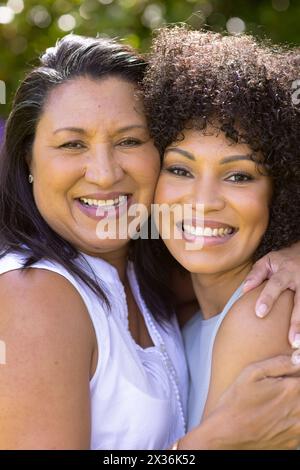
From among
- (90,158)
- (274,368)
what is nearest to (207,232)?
(90,158)

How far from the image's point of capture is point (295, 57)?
3.04 meters

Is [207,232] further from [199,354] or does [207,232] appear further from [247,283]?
[199,354]

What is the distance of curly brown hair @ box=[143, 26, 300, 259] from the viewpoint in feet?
9.05

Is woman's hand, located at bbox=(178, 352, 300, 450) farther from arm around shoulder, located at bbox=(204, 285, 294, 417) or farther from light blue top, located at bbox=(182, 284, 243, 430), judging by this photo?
light blue top, located at bbox=(182, 284, 243, 430)

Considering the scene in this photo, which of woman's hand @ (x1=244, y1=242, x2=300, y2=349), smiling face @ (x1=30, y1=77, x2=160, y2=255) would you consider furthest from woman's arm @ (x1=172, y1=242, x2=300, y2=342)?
smiling face @ (x1=30, y1=77, x2=160, y2=255)

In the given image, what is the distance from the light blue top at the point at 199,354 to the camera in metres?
2.94

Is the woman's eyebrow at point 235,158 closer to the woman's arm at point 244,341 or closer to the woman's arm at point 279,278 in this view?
the woman's arm at point 279,278

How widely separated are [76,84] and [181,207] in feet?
1.82

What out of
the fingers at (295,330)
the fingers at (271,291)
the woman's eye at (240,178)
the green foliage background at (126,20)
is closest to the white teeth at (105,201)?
the woman's eye at (240,178)

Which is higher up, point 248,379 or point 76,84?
point 76,84

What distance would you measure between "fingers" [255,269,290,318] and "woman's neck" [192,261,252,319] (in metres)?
0.31

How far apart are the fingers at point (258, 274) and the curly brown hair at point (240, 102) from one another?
0.40ft

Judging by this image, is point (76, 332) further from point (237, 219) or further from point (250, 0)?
point (250, 0)
